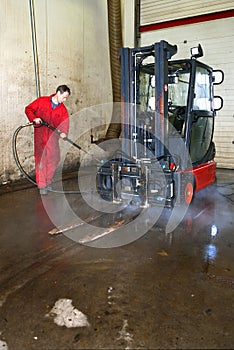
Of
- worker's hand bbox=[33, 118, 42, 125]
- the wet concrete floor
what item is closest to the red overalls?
worker's hand bbox=[33, 118, 42, 125]

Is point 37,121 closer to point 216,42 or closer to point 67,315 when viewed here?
point 67,315

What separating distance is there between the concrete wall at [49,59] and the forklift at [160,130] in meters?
2.17

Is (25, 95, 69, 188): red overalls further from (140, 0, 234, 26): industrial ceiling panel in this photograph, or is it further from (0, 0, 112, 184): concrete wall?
(140, 0, 234, 26): industrial ceiling panel

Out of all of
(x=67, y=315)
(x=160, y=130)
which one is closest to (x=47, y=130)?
(x=160, y=130)

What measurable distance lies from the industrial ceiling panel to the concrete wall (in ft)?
3.65

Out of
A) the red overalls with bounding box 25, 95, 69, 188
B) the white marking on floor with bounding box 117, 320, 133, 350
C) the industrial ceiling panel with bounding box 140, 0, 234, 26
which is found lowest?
the white marking on floor with bounding box 117, 320, 133, 350

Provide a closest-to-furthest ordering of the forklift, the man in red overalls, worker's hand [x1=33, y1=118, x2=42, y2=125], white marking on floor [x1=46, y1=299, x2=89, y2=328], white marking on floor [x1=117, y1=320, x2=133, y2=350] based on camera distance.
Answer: white marking on floor [x1=117, y1=320, x2=133, y2=350] → white marking on floor [x1=46, y1=299, x2=89, y2=328] → the forklift → worker's hand [x1=33, y1=118, x2=42, y2=125] → the man in red overalls

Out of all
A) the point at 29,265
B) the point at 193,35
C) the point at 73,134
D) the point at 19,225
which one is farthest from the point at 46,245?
the point at 193,35

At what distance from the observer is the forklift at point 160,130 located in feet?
11.3

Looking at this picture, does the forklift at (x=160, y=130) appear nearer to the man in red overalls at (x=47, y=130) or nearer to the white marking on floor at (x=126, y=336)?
the man in red overalls at (x=47, y=130)

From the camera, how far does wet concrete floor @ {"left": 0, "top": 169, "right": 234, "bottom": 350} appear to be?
1.61 m

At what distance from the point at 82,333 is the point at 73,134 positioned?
530 centimetres

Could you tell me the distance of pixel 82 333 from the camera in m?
1.64

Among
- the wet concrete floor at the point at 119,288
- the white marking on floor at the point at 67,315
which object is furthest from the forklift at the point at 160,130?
the white marking on floor at the point at 67,315
